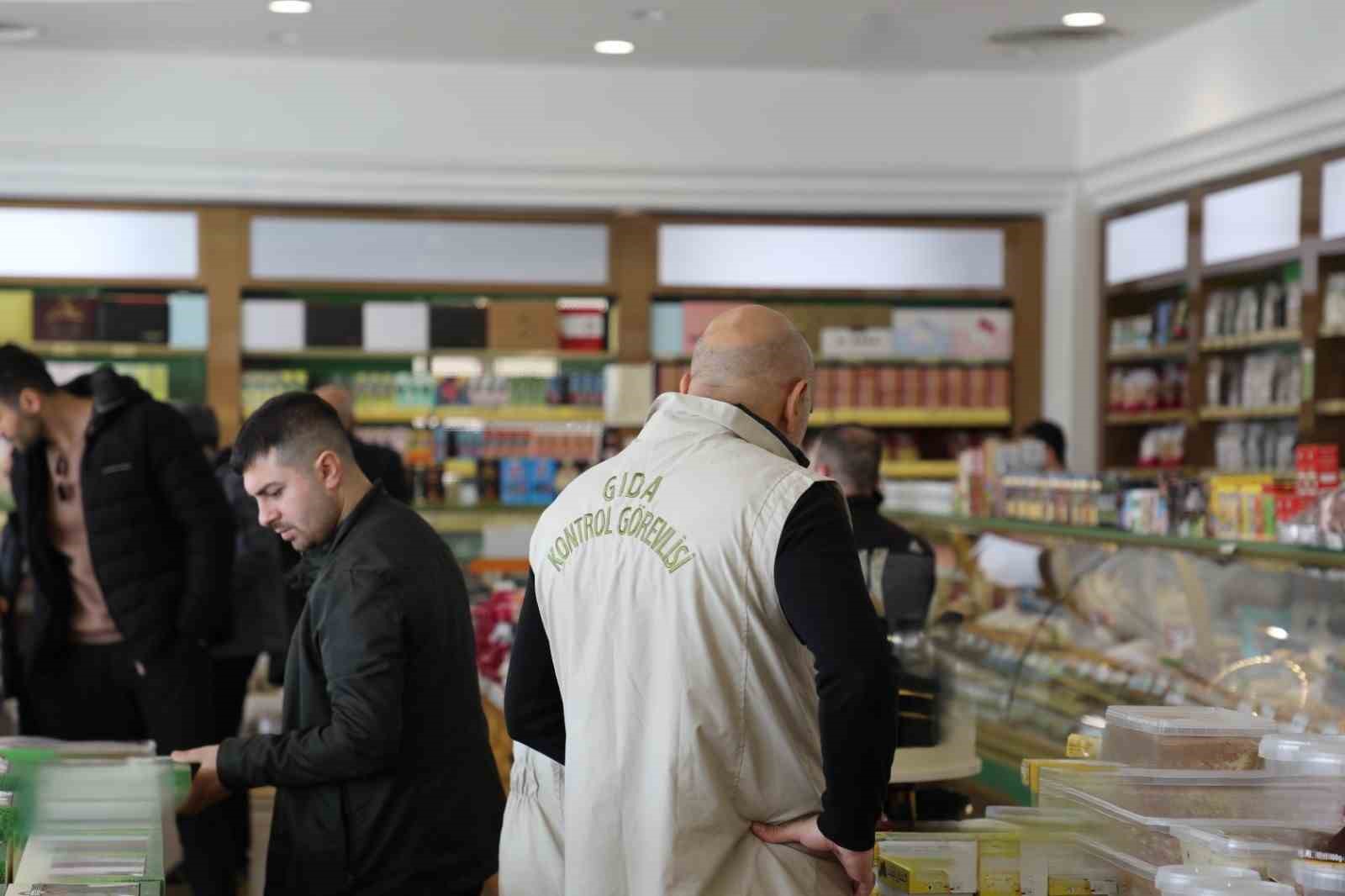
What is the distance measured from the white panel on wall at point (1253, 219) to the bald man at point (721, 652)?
17.6 ft

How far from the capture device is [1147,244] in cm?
842

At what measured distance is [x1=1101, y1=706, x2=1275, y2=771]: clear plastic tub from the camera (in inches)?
101

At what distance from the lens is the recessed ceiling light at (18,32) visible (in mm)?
7680

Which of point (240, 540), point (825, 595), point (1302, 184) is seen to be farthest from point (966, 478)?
point (825, 595)

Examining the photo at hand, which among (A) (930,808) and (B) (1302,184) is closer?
(A) (930,808)

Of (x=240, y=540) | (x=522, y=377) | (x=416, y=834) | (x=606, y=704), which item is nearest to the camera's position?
(x=606, y=704)

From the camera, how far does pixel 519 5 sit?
7.29 m

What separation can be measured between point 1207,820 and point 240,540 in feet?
13.0

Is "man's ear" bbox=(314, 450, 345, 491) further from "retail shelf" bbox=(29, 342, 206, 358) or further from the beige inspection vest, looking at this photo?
"retail shelf" bbox=(29, 342, 206, 358)

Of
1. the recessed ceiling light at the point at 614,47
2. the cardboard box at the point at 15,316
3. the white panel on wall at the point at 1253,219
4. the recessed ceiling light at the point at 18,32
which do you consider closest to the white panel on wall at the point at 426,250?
the recessed ceiling light at the point at 614,47

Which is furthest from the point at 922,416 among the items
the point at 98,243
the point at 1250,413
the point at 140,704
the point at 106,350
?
the point at 140,704

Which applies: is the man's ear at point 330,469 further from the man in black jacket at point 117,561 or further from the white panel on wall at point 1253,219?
the white panel on wall at point 1253,219

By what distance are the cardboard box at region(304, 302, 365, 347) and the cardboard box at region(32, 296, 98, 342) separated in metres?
1.05

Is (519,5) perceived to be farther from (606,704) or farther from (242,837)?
(606,704)
